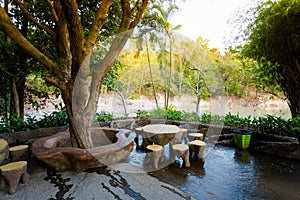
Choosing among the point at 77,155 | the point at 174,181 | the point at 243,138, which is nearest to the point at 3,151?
the point at 77,155

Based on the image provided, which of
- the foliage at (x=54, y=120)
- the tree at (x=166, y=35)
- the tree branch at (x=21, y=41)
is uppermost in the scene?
the tree at (x=166, y=35)

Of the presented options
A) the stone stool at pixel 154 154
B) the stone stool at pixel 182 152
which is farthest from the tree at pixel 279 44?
the stone stool at pixel 154 154

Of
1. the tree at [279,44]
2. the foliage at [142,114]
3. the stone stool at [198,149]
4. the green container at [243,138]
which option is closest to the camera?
the stone stool at [198,149]

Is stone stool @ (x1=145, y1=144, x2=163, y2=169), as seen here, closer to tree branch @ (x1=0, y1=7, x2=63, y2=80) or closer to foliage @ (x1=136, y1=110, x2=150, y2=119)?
tree branch @ (x1=0, y1=7, x2=63, y2=80)

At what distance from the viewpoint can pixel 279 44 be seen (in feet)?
12.3

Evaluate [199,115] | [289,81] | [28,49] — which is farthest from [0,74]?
[289,81]

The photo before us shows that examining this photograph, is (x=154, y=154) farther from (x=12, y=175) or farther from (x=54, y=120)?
(x=54, y=120)

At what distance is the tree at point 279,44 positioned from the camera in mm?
3400

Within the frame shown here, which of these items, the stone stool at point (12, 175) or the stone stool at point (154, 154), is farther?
the stone stool at point (154, 154)

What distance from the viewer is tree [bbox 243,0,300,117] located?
11.2 ft

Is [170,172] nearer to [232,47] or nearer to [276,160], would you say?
[276,160]

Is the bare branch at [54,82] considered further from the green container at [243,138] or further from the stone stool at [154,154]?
the green container at [243,138]

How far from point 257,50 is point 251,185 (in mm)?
3094

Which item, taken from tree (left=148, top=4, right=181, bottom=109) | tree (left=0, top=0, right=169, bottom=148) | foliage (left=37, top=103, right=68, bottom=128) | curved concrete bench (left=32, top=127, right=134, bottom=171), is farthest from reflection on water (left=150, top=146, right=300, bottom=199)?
tree (left=148, top=4, right=181, bottom=109)
